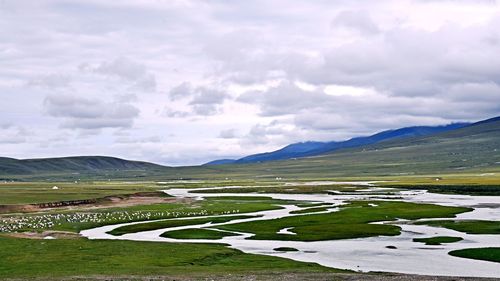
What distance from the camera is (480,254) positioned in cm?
5506

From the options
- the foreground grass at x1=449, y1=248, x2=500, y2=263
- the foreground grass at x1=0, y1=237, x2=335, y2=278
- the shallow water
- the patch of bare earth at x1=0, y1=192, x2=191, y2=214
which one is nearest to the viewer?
the foreground grass at x1=0, y1=237, x2=335, y2=278

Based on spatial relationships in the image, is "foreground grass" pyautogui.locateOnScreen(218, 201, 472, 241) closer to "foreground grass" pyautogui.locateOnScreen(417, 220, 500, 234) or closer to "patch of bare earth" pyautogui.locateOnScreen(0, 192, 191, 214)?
"foreground grass" pyautogui.locateOnScreen(417, 220, 500, 234)

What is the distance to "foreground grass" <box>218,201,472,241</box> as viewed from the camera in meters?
72.3

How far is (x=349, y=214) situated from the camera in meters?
95.0

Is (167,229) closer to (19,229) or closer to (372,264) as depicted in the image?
(19,229)

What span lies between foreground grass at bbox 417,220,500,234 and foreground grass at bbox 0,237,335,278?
29.7 metres

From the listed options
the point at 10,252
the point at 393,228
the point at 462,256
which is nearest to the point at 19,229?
the point at 10,252

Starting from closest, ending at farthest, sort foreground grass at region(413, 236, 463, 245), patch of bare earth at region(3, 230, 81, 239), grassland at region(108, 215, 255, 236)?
foreground grass at region(413, 236, 463, 245), patch of bare earth at region(3, 230, 81, 239), grassland at region(108, 215, 255, 236)

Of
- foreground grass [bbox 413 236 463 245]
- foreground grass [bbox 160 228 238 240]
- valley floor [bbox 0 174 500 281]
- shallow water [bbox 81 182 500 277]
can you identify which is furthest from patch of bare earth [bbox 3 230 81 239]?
foreground grass [bbox 413 236 463 245]

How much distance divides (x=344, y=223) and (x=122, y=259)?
3812 centimetres

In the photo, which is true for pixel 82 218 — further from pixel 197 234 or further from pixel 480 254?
pixel 480 254

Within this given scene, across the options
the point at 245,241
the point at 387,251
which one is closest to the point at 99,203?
the point at 245,241

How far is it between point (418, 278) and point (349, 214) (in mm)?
52174

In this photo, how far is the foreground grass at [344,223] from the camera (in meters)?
72.3
